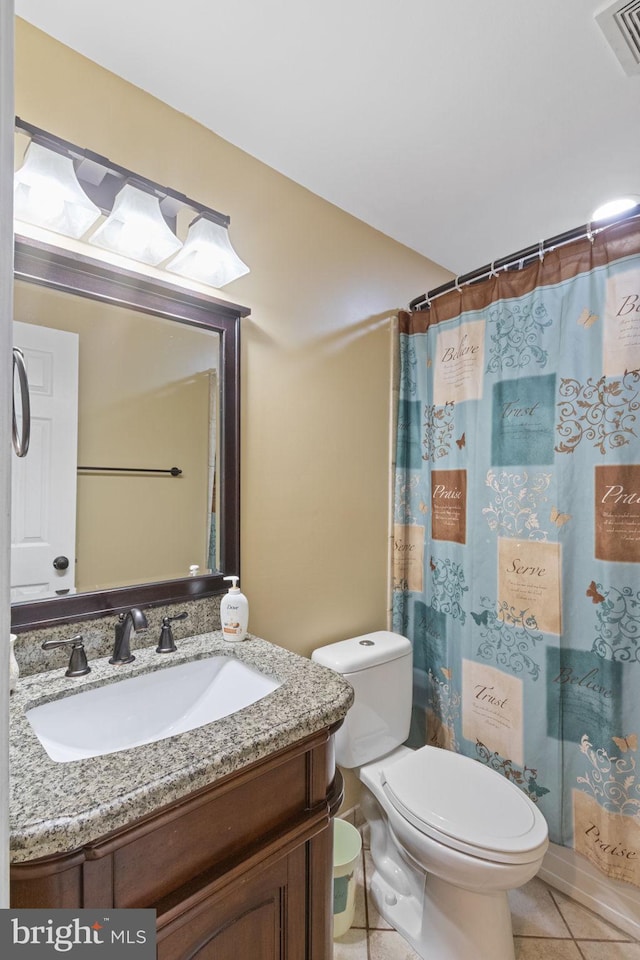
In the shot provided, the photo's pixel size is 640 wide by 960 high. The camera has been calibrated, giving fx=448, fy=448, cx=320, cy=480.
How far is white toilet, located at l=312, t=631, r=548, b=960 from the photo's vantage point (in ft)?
3.78

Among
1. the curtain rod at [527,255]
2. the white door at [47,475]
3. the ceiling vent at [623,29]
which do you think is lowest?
the white door at [47,475]

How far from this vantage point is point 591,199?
5.44ft

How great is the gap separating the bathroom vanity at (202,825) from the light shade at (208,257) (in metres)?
1.08

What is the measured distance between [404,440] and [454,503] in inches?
14.3

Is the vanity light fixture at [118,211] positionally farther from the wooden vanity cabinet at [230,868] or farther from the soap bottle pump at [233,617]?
the wooden vanity cabinet at [230,868]

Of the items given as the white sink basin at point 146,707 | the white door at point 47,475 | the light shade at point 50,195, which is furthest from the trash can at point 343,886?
the light shade at point 50,195

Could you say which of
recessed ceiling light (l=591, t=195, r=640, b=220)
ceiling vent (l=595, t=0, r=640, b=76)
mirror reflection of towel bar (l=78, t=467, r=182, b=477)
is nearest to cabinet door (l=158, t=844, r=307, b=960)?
mirror reflection of towel bar (l=78, t=467, r=182, b=477)

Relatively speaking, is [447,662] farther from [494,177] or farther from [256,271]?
[494,177]

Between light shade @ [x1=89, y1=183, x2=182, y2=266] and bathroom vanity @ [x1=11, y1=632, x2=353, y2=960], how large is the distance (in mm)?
1058

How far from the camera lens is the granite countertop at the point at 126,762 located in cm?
58

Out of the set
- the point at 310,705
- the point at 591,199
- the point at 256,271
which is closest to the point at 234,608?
the point at 310,705

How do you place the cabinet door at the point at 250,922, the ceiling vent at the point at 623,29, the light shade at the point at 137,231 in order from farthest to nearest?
the light shade at the point at 137,231 < the ceiling vent at the point at 623,29 < the cabinet door at the point at 250,922

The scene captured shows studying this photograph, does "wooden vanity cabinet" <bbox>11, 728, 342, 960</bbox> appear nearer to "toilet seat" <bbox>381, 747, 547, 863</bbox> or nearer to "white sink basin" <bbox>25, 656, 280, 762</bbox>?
→ "white sink basin" <bbox>25, 656, 280, 762</bbox>

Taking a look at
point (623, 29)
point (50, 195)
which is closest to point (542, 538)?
point (623, 29)
